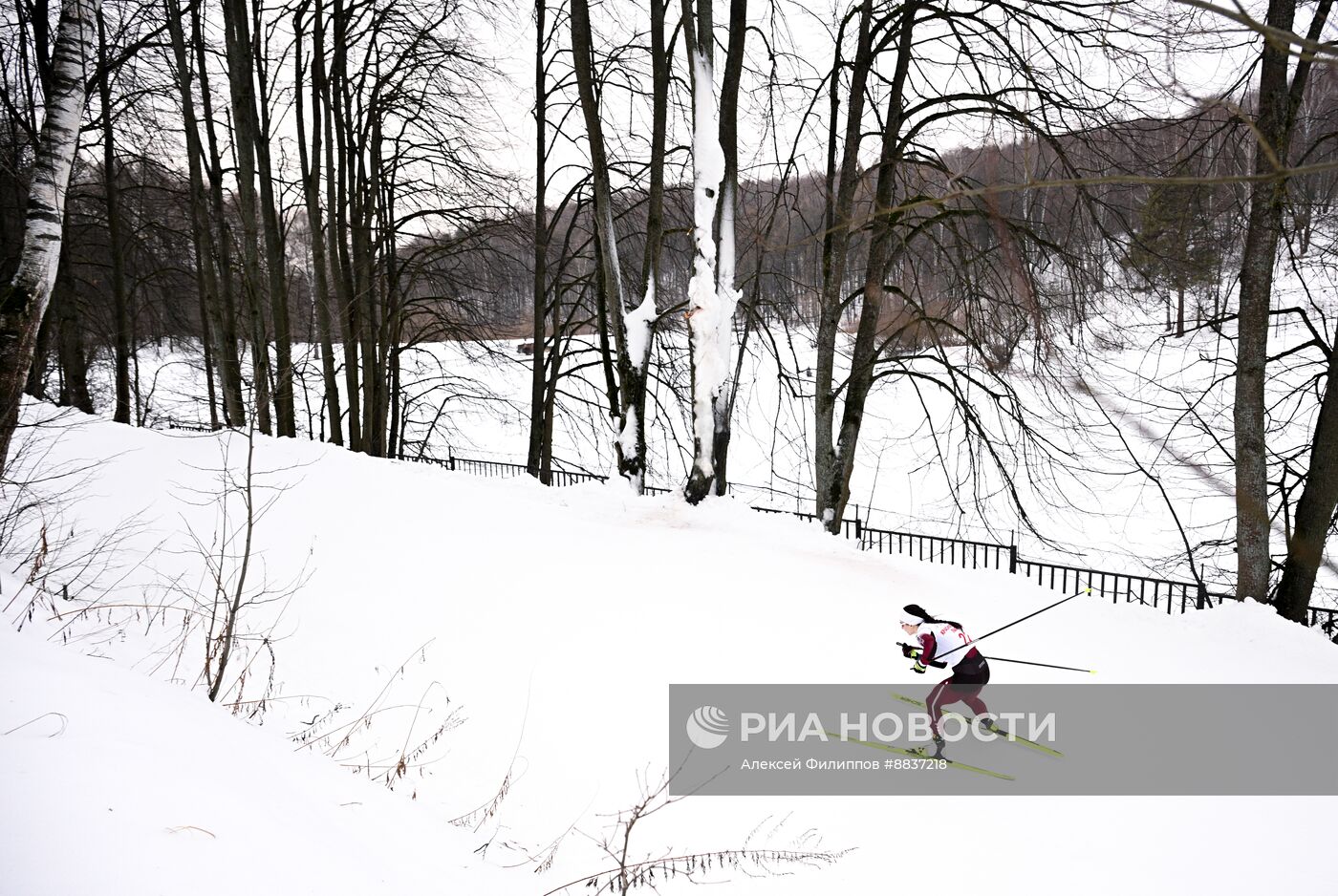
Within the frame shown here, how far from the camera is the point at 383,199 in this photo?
53.6 feet

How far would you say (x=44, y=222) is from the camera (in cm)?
516

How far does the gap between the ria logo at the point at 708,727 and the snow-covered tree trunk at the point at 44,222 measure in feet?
17.1

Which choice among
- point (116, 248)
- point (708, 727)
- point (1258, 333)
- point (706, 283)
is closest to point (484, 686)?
point (708, 727)

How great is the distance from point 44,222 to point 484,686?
4.71 meters

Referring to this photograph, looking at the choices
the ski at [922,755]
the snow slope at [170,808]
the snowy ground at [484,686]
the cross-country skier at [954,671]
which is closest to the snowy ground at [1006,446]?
the snowy ground at [484,686]

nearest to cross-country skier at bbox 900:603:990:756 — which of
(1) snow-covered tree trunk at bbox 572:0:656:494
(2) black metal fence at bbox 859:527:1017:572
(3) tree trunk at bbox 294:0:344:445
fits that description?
(2) black metal fence at bbox 859:527:1017:572

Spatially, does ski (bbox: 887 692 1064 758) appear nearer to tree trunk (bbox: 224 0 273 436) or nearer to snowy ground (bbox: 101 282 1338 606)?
snowy ground (bbox: 101 282 1338 606)

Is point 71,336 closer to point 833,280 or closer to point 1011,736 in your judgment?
point 833,280

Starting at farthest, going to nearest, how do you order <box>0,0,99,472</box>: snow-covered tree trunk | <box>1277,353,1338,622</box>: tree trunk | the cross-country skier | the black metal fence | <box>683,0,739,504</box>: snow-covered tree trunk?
the black metal fence → <box>683,0,739,504</box>: snow-covered tree trunk → <box>1277,353,1338,622</box>: tree trunk → <box>0,0,99,472</box>: snow-covered tree trunk → the cross-country skier

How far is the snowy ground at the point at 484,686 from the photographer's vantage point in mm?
2508

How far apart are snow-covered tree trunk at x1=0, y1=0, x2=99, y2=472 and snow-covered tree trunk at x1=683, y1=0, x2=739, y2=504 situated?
552cm

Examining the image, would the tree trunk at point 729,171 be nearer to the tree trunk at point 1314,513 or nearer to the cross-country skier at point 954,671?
the cross-country skier at point 954,671

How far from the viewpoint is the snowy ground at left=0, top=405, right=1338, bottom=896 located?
251cm

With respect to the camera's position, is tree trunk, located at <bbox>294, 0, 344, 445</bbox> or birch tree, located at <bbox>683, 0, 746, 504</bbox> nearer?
birch tree, located at <bbox>683, 0, 746, 504</bbox>
